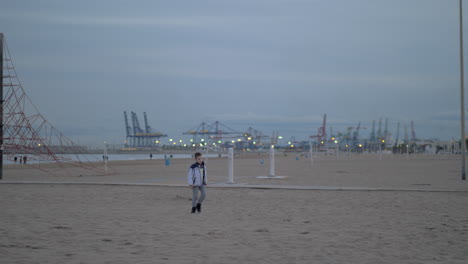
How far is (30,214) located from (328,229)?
254 inches

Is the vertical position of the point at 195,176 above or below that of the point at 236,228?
above

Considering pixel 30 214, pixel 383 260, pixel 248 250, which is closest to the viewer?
pixel 383 260

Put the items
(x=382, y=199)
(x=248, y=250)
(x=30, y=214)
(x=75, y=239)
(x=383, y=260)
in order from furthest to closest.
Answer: (x=382, y=199)
(x=30, y=214)
(x=75, y=239)
(x=248, y=250)
(x=383, y=260)

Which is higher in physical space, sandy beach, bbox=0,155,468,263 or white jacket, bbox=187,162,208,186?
white jacket, bbox=187,162,208,186

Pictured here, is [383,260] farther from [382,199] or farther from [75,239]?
[382,199]

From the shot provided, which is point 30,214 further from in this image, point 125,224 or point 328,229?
point 328,229

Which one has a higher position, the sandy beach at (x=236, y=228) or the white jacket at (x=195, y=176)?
the white jacket at (x=195, y=176)

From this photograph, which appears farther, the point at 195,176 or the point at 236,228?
the point at 195,176

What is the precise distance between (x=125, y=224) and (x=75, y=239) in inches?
66.1

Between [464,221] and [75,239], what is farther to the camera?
[464,221]

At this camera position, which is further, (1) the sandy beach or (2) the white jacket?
(2) the white jacket

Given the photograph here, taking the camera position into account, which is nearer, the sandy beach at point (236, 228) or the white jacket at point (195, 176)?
the sandy beach at point (236, 228)

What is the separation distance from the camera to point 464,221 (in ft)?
31.6

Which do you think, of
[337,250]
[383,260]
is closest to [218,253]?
[337,250]
